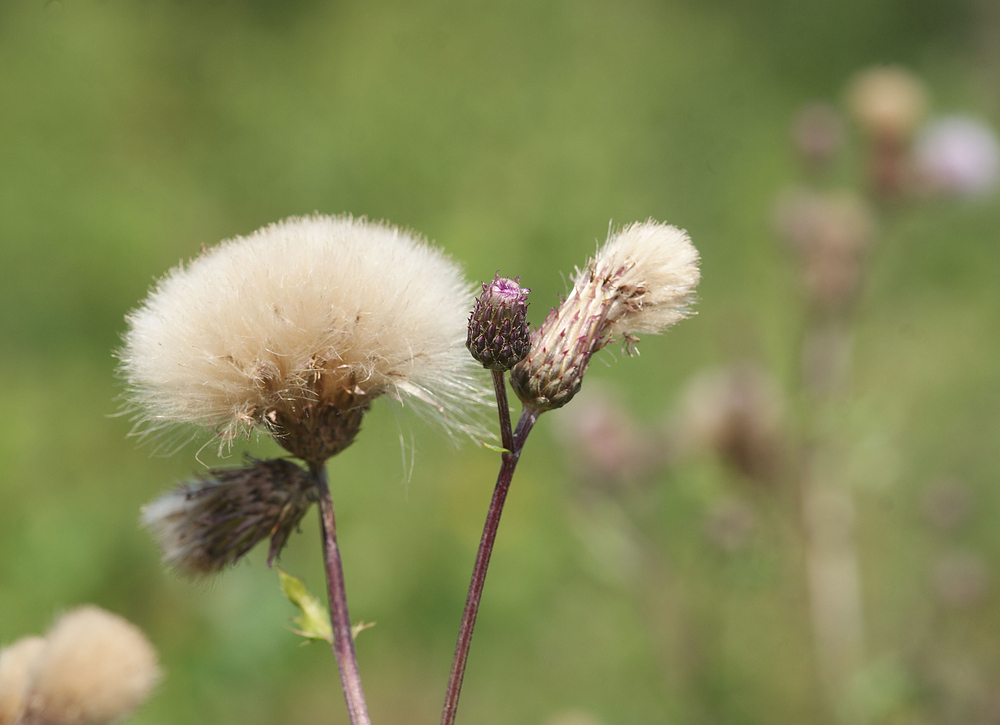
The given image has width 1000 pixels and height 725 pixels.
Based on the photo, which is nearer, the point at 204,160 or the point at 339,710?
the point at 339,710

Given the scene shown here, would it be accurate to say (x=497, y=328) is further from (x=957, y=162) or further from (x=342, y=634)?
(x=957, y=162)

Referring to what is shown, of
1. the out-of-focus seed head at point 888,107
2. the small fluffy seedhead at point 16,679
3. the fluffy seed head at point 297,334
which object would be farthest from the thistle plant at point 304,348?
the out-of-focus seed head at point 888,107

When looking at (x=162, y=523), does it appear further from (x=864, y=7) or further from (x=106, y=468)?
(x=864, y=7)

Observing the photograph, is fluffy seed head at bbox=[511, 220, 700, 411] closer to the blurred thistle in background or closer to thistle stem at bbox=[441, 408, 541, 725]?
thistle stem at bbox=[441, 408, 541, 725]

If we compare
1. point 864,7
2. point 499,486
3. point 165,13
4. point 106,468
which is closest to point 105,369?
point 106,468

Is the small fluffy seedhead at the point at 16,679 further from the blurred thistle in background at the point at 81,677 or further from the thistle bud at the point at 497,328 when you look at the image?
the thistle bud at the point at 497,328

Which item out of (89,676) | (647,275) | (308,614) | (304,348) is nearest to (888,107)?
(647,275)

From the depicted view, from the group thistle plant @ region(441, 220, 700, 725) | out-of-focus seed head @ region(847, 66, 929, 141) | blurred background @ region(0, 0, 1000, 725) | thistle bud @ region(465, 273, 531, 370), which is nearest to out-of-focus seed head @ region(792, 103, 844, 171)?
blurred background @ region(0, 0, 1000, 725)
